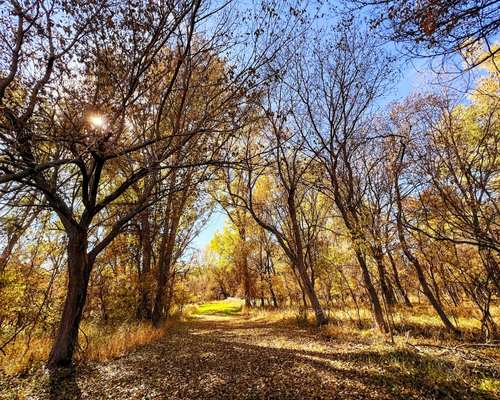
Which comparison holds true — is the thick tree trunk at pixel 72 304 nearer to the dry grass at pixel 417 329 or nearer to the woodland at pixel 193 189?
the woodland at pixel 193 189

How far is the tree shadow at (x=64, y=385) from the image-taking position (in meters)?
3.88

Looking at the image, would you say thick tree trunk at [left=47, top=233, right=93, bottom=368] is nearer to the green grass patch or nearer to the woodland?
Answer: the woodland

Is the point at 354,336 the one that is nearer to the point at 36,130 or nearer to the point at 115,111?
the point at 115,111

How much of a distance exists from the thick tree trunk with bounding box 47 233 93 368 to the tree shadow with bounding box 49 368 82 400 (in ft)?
0.93

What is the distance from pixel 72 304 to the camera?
5.39 m

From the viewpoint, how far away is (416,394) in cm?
358

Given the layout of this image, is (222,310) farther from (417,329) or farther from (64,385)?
(64,385)

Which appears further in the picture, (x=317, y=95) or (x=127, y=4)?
(x=317, y=95)

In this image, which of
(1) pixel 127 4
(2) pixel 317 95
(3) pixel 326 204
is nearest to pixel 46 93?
(1) pixel 127 4

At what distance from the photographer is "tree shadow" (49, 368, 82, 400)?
12.7 ft

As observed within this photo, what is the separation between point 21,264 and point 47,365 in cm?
498

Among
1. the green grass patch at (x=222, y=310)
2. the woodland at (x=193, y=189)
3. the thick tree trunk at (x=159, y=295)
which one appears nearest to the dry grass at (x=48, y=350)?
the woodland at (x=193, y=189)

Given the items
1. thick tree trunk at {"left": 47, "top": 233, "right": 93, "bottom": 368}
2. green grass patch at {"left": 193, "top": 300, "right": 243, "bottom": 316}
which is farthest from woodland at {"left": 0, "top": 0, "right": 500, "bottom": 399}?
green grass patch at {"left": 193, "top": 300, "right": 243, "bottom": 316}

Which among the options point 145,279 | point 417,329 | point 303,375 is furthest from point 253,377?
point 145,279
